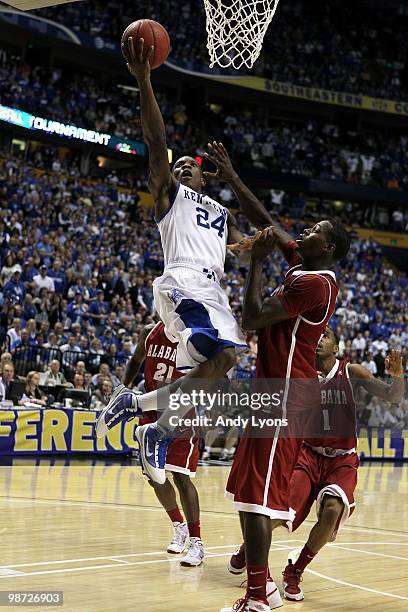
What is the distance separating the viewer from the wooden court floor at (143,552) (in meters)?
5.11

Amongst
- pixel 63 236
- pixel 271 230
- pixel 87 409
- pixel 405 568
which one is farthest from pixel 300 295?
pixel 63 236

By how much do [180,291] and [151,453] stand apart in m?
1.00

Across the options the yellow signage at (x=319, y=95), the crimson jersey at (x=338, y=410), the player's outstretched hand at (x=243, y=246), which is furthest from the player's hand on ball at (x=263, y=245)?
the yellow signage at (x=319, y=95)

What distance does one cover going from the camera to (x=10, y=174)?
20.6m

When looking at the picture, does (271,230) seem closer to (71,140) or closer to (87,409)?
(87,409)

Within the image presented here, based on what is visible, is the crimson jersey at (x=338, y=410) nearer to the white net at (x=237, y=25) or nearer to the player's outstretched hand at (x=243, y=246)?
the player's outstretched hand at (x=243, y=246)

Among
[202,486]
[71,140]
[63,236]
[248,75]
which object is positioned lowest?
[202,486]

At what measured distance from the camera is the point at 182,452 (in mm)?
6488

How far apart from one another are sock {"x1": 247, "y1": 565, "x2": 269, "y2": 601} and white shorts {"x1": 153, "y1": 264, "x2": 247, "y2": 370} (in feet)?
4.14

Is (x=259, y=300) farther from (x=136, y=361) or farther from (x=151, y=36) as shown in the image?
(x=136, y=361)

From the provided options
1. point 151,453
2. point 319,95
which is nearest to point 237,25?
point 151,453

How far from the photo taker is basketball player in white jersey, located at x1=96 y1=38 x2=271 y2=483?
5.07 metres

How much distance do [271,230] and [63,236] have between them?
588 inches

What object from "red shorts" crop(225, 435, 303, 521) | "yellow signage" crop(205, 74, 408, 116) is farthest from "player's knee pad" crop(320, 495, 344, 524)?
"yellow signage" crop(205, 74, 408, 116)
